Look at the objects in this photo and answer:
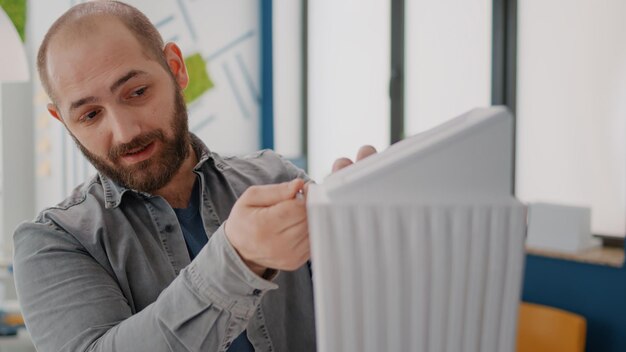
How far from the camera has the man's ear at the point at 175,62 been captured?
1029 mm

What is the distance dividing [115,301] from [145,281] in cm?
10

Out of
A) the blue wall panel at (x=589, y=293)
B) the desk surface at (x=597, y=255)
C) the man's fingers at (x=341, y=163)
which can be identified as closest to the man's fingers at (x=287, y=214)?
the man's fingers at (x=341, y=163)

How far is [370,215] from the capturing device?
0.53 meters

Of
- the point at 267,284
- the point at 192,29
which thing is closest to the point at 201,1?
the point at 192,29

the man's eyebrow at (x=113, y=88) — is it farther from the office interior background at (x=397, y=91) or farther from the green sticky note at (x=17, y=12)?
the green sticky note at (x=17, y=12)

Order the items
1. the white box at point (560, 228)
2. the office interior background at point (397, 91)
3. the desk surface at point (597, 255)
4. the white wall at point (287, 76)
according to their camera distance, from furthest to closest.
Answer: the white wall at point (287, 76), the office interior background at point (397, 91), the white box at point (560, 228), the desk surface at point (597, 255)

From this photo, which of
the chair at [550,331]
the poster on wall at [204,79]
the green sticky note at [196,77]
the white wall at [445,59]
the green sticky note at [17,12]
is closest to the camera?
the chair at [550,331]

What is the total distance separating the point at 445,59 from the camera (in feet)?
11.2

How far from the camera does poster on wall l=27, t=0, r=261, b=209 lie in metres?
3.63

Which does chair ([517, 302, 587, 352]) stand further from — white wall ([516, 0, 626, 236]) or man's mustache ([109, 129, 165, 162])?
man's mustache ([109, 129, 165, 162])

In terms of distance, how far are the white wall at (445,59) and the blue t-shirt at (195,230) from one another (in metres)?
2.33

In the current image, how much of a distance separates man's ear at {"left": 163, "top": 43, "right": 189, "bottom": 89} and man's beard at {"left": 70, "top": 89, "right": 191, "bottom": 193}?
5 centimetres

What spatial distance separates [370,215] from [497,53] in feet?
8.97

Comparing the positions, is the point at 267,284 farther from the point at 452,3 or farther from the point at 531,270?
the point at 452,3
